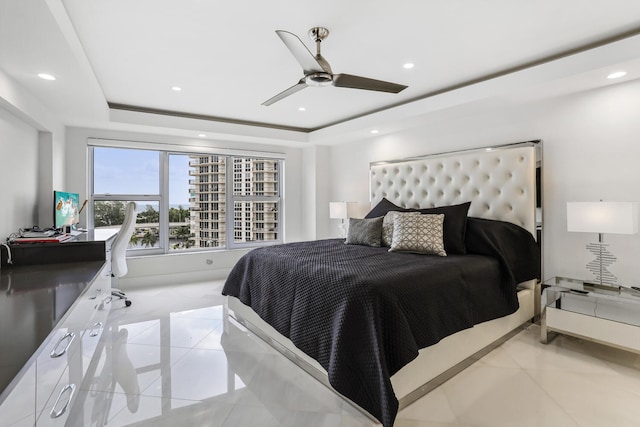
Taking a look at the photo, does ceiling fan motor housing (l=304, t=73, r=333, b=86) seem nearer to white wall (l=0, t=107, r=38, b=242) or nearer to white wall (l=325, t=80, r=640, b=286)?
white wall (l=325, t=80, r=640, b=286)

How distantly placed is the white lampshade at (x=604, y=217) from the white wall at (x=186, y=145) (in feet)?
13.4

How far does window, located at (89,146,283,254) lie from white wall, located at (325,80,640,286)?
3190mm

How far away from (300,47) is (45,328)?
71.7 inches

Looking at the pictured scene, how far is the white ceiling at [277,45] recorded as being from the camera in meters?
2.02

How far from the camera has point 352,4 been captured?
2.02 metres

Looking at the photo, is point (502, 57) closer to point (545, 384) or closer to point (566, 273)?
point (566, 273)

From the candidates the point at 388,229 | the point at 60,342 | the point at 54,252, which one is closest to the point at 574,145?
the point at 388,229

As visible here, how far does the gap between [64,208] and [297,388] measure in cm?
310

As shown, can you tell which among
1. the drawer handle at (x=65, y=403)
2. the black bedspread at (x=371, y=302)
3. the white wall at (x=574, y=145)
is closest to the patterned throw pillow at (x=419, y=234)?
the black bedspread at (x=371, y=302)

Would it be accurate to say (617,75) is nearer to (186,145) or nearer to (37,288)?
(37,288)

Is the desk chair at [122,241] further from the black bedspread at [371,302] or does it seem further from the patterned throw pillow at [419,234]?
the patterned throw pillow at [419,234]

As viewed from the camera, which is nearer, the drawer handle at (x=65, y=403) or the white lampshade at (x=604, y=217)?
the drawer handle at (x=65, y=403)

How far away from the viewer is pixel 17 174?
293cm

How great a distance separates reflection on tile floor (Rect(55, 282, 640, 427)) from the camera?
71.9 inches
